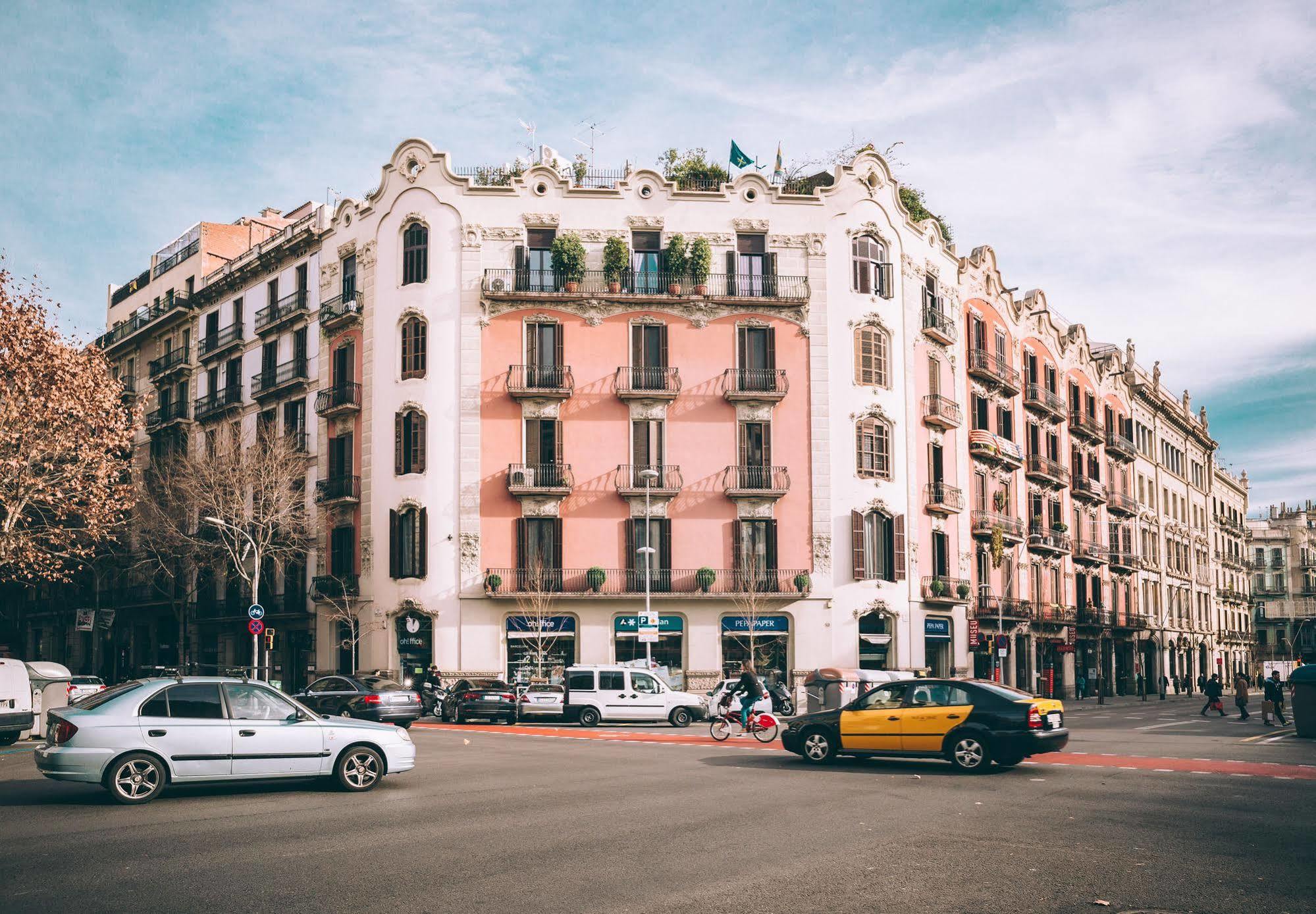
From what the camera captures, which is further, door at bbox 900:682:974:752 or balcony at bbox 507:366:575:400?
balcony at bbox 507:366:575:400

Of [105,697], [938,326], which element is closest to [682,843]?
[105,697]

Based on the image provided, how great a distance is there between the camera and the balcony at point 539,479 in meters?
44.5

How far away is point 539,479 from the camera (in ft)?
147

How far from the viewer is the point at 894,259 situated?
4884 cm

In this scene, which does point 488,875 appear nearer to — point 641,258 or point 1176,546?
point 641,258

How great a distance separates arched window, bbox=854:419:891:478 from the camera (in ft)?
153

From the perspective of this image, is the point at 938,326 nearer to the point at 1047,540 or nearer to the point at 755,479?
the point at 755,479

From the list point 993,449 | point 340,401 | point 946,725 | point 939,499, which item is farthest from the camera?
point 993,449

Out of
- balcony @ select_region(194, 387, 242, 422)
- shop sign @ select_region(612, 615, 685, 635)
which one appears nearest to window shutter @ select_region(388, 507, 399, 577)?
shop sign @ select_region(612, 615, 685, 635)

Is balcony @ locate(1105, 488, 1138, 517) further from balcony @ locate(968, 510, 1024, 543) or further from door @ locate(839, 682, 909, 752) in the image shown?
door @ locate(839, 682, 909, 752)

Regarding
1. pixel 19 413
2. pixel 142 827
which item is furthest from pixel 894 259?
pixel 142 827

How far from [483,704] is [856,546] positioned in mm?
17241

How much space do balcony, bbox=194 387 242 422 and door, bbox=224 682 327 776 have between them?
41.8 meters

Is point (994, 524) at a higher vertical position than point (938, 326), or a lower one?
lower
